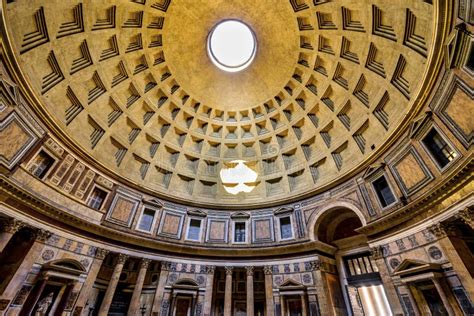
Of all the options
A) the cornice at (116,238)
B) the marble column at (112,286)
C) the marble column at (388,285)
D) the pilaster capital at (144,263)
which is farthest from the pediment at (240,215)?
the marble column at (388,285)

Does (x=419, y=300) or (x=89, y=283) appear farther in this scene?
(x=89, y=283)

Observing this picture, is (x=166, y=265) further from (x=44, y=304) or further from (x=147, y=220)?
(x=44, y=304)

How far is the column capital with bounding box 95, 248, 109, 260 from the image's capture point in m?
14.1

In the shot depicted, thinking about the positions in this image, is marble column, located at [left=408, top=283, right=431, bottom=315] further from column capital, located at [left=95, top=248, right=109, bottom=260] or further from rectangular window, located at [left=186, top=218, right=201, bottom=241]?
column capital, located at [left=95, top=248, right=109, bottom=260]

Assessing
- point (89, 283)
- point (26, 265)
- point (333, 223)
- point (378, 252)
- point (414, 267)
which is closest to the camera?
point (414, 267)

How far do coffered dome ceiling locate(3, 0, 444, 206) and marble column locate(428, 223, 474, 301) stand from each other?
5.38 metres

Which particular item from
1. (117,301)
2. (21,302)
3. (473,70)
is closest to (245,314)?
(117,301)

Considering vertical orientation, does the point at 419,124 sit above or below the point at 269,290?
above

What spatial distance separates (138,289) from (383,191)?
16662 millimetres

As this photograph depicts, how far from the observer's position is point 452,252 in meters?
9.19

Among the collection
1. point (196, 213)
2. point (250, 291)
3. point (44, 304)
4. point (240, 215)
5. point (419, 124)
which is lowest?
point (44, 304)

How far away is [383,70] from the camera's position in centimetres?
1330

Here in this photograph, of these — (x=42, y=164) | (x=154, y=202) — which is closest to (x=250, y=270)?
(x=154, y=202)

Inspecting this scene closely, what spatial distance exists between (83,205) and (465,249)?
1991 centimetres
